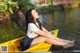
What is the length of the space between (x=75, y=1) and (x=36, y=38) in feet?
101

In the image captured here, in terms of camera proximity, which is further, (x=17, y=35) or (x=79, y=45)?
(x=17, y=35)

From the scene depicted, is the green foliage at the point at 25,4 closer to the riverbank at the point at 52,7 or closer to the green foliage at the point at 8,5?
the green foliage at the point at 8,5

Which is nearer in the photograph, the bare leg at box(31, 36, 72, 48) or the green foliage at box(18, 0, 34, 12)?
the bare leg at box(31, 36, 72, 48)

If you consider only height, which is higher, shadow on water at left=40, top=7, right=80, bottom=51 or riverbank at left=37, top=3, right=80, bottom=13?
shadow on water at left=40, top=7, right=80, bottom=51

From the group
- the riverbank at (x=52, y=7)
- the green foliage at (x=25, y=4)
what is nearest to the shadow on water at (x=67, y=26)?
the green foliage at (x=25, y=4)

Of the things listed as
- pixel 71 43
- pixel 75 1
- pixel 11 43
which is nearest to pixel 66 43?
pixel 71 43

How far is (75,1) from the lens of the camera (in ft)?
124

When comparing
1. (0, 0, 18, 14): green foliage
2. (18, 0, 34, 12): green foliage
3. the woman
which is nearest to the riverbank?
(0, 0, 18, 14): green foliage

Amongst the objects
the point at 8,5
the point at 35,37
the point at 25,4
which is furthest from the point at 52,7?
the point at 35,37

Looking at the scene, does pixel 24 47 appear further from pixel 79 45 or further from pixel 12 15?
pixel 12 15

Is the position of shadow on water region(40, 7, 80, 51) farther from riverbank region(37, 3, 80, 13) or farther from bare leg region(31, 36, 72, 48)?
riverbank region(37, 3, 80, 13)

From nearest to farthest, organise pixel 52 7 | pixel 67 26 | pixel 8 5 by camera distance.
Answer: pixel 67 26
pixel 8 5
pixel 52 7

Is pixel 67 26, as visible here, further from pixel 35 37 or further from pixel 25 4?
pixel 35 37

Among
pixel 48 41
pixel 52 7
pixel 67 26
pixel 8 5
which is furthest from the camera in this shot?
pixel 52 7
